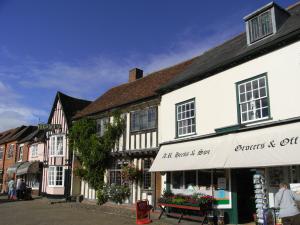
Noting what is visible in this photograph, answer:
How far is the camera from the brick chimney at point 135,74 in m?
23.5

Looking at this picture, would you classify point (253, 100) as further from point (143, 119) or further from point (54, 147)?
point (54, 147)

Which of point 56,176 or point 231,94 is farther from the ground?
point 231,94

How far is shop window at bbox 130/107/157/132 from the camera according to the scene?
639 inches

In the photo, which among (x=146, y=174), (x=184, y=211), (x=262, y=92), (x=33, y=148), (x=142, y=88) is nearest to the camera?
(x=262, y=92)

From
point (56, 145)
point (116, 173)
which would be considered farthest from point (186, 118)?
point (56, 145)

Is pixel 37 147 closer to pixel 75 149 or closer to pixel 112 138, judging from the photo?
pixel 75 149

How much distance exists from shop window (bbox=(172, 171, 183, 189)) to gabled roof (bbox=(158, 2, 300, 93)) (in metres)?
3.86

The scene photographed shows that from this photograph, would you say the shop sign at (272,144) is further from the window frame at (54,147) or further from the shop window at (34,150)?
the shop window at (34,150)

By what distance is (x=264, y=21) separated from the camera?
492 inches

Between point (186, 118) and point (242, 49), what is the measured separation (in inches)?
143

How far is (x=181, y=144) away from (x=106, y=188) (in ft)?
21.0

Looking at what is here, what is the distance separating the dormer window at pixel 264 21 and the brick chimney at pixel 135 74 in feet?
37.7

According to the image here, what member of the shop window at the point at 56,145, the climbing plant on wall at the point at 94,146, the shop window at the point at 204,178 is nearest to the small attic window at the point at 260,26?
the shop window at the point at 204,178

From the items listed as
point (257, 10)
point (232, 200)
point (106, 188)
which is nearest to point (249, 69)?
point (257, 10)
